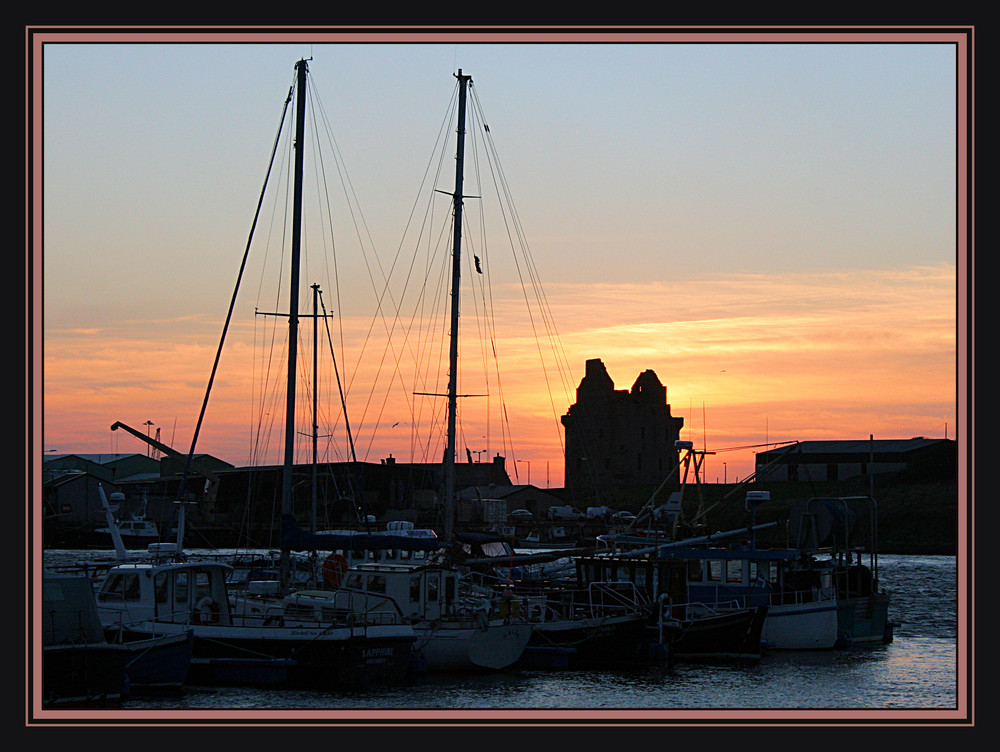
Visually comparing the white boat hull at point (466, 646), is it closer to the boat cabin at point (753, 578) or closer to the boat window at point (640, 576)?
the boat window at point (640, 576)

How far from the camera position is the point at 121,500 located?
5271 inches

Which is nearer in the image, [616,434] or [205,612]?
[205,612]

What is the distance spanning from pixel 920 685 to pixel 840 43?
886 inches

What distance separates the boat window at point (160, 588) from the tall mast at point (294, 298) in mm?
4785

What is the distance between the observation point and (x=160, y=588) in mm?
32469

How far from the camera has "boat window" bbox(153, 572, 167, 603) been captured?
32375 millimetres

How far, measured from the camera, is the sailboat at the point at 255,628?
30672 mm

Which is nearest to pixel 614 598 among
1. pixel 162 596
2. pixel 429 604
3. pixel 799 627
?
pixel 799 627

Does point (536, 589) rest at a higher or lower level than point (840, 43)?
lower

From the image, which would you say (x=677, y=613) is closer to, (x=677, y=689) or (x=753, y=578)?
(x=753, y=578)

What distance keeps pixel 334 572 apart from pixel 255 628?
6.12m

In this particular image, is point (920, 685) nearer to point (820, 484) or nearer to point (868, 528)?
point (868, 528)

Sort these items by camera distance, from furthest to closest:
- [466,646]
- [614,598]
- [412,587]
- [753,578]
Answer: [753,578]
[614,598]
[412,587]
[466,646]

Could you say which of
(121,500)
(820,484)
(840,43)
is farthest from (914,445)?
(840,43)
